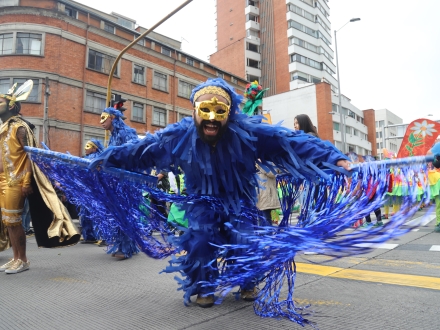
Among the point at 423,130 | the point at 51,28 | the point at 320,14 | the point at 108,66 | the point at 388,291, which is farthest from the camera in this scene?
the point at 320,14

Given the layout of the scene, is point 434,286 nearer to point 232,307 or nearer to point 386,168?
point 386,168

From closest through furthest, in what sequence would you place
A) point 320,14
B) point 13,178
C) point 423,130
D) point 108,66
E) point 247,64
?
point 423,130 < point 13,178 < point 108,66 < point 247,64 < point 320,14

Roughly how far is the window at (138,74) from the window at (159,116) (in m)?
2.10

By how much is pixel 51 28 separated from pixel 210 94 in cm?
1981

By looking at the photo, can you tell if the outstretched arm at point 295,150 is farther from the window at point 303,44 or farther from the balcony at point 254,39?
the balcony at point 254,39

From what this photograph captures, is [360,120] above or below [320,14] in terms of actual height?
below

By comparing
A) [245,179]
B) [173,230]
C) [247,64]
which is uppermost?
[247,64]

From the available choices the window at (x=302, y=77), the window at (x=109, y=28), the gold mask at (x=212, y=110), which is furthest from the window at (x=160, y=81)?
the gold mask at (x=212, y=110)

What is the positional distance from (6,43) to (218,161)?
20.8 m

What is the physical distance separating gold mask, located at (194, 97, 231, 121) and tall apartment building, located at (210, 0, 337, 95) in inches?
1607

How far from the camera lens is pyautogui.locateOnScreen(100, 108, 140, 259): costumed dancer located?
4391mm

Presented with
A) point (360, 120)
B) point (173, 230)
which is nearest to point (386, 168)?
point (173, 230)

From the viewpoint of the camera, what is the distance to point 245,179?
255cm

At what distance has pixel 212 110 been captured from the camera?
231cm
